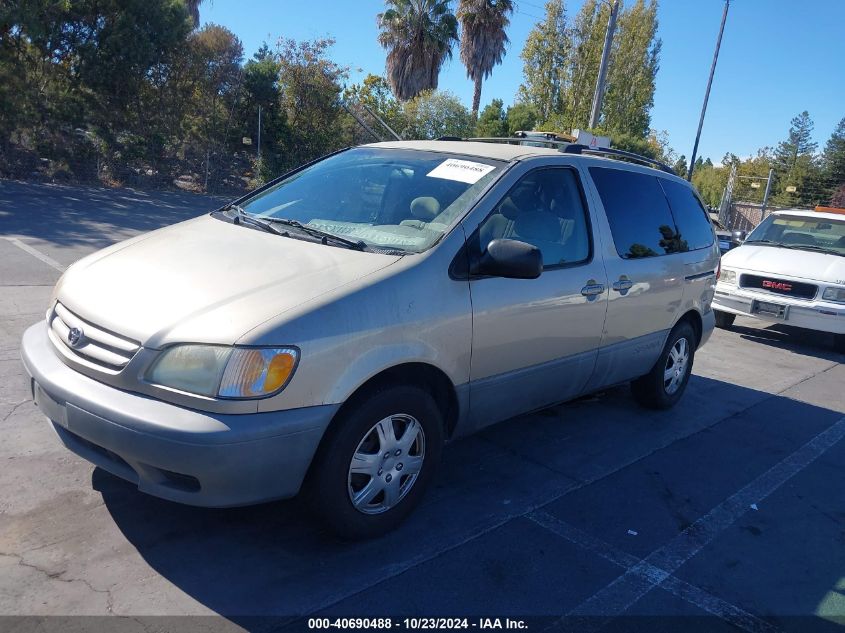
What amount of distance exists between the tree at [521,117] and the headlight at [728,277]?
1182 inches

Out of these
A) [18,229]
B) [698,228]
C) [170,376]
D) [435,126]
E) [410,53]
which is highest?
[410,53]

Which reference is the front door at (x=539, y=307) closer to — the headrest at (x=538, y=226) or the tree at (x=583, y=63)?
the headrest at (x=538, y=226)

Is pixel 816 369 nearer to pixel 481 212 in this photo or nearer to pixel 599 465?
pixel 599 465

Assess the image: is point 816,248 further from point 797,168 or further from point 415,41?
point 797,168

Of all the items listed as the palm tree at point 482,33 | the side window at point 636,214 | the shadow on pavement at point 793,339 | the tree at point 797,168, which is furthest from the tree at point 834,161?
the side window at point 636,214

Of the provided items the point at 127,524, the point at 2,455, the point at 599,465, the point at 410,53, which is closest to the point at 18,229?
the point at 2,455

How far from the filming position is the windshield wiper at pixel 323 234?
11.3 ft

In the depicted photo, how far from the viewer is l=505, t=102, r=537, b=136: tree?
3850cm

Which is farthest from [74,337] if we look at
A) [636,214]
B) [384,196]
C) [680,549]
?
[636,214]

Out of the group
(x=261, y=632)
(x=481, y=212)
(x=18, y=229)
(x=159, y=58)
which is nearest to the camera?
(x=261, y=632)

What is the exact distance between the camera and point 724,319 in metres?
9.83

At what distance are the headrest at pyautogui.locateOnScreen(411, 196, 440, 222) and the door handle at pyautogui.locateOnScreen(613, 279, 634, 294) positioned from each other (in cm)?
148

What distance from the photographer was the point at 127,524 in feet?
10.5

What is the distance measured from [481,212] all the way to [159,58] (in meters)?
20.9
